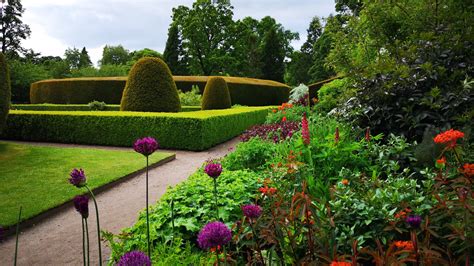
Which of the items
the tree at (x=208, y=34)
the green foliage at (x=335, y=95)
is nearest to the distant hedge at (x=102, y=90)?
the tree at (x=208, y=34)

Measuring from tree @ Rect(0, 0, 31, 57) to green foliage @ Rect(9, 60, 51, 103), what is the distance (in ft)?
41.6

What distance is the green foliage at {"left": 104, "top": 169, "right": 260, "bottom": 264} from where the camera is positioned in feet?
7.78

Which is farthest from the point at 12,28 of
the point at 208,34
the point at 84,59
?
the point at 208,34

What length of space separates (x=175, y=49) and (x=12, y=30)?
17.9m

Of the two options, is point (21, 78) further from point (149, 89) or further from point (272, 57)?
point (272, 57)

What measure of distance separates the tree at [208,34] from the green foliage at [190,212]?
90.6ft

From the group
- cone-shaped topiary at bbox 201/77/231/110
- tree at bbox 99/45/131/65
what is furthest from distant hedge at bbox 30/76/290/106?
tree at bbox 99/45/131/65

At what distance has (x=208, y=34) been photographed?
31016 mm

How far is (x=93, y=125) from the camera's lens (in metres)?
9.63

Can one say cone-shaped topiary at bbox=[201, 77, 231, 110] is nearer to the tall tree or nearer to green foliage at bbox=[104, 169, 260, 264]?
green foliage at bbox=[104, 169, 260, 264]

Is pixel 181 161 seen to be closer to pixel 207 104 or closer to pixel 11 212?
pixel 11 212

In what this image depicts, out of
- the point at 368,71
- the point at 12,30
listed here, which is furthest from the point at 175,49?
the point at 368,71

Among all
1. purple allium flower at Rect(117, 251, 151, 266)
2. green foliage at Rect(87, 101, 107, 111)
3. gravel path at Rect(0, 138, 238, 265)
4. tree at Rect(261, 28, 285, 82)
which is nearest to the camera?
purple allium flower at Rect(117, 251, 151, 266)

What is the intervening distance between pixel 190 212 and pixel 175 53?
3269cm
